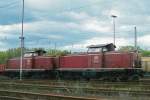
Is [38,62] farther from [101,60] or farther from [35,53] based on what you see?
[101,60]

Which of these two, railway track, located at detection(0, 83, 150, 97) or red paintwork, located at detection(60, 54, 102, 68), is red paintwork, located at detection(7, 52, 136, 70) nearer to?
red paintwork, located at detection(60, 54, 102, 68)

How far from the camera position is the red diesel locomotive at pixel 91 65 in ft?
109

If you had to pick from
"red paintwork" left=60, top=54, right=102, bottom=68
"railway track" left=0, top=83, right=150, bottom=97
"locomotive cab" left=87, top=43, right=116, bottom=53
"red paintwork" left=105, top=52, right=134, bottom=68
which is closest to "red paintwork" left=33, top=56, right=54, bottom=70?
"red paintwork" left=60, top=54, right=102, bottom=68

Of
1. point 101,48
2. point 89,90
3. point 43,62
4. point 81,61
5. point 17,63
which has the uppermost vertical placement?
point 101,48

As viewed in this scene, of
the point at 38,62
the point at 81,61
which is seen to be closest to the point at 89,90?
the point at 81,61

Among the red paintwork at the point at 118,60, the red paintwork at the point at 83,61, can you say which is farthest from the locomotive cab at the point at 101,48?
the red paintwork at the point at 118,60

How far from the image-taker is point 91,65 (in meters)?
36.2

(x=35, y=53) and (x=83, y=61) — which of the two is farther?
(x=35, y=53)

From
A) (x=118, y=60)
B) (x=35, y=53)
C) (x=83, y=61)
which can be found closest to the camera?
(x=118, y=60)

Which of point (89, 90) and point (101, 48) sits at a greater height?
point (101, 48)

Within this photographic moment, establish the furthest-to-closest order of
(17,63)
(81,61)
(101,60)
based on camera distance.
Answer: (17,63), (81,61), (101,60)

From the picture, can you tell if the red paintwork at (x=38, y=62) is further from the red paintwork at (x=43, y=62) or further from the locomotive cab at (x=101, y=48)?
the locomotive cab at (x=101, y=48)

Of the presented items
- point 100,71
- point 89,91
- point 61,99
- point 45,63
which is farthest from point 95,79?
point 61,99

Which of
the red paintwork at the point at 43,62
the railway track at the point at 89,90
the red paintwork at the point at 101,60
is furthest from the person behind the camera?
the red paintwork at the point at 43,62
